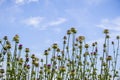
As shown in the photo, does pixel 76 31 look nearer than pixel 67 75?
No

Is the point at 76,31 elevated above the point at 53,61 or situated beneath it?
elevated above

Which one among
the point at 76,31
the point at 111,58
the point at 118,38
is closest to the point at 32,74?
the point at 76,31

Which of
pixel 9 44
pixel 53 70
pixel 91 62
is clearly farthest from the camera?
pixel 91 62

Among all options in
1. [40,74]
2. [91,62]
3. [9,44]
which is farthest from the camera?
[91,62]

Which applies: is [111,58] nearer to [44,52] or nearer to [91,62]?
[91,62]

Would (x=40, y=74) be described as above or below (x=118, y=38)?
below

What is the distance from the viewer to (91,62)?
9.84 meters

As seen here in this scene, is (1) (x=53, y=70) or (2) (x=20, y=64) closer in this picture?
(1) (x=53, y=70)

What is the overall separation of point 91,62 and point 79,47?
85 centimetres

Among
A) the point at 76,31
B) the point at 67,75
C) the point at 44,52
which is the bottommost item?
the point at 67,75

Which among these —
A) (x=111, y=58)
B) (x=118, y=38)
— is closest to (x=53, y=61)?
(x=111, y=58)

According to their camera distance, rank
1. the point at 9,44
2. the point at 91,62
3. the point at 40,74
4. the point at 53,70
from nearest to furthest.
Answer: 1. the point at 53,70
2. the point at 9,44
3. the point at 40,74
4. the point at 91,62

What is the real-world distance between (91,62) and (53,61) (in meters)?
1.57

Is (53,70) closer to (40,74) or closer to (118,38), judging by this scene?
(40,74)
